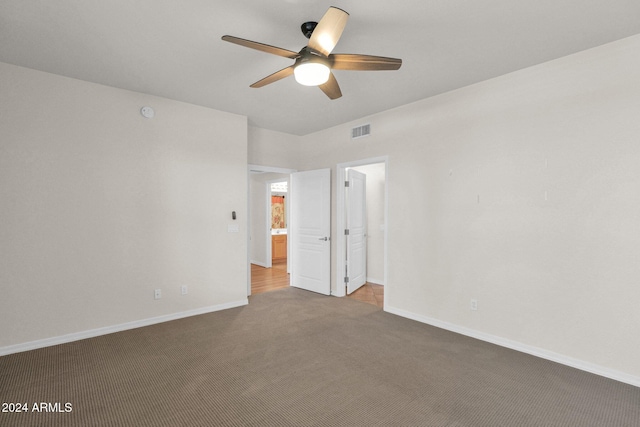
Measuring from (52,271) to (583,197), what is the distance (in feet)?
17.2

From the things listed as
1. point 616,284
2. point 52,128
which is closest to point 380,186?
point 616,284

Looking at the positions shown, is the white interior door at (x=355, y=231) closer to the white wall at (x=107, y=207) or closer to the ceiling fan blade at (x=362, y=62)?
the white wall at (x=107, y=207)

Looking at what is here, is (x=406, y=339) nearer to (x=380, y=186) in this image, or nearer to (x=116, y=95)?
(x=380, y=186)

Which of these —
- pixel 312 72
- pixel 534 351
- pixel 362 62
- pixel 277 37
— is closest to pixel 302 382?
pixel 534 351

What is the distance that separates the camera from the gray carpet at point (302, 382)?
2021 millimetres

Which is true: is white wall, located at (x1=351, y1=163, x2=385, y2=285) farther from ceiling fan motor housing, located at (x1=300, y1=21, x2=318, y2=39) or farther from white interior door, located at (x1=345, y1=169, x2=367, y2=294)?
ceiling fan motor housing, located at (x1=300, y1=21, x2=318, y2=39)

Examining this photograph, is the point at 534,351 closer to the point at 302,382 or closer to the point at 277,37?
the point at 302,382

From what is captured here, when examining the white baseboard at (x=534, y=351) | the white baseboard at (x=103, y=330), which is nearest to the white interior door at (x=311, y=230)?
the white baseboard at (x=103, y=330)

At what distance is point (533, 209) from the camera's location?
9.56ft

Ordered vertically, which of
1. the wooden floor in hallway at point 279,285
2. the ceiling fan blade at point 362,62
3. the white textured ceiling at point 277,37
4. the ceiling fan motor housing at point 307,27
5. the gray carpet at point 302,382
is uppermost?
the white textured ceiling at point 277,37

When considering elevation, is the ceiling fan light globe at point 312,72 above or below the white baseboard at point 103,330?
above

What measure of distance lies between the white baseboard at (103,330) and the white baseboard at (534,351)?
2.72m

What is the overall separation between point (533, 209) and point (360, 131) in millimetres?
2527

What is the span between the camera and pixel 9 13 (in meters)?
2.13
